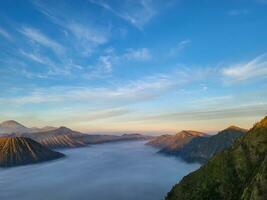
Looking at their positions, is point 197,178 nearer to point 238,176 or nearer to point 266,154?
point 238,176

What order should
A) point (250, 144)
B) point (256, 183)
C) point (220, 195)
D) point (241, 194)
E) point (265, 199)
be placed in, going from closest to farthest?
point (265, 199) → point (256, 183) → point (241, 194) → point (220, 195) → point (250, 144)

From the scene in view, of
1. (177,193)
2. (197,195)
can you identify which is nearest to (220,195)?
(197,195)

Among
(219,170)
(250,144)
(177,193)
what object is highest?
(250,144)

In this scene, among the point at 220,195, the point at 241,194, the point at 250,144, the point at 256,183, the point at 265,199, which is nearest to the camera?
the point at 265,199

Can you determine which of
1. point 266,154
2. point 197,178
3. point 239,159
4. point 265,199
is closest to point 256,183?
point 265,199

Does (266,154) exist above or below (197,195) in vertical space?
A: above

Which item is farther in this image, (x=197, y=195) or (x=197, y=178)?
(x=197, y=178)
